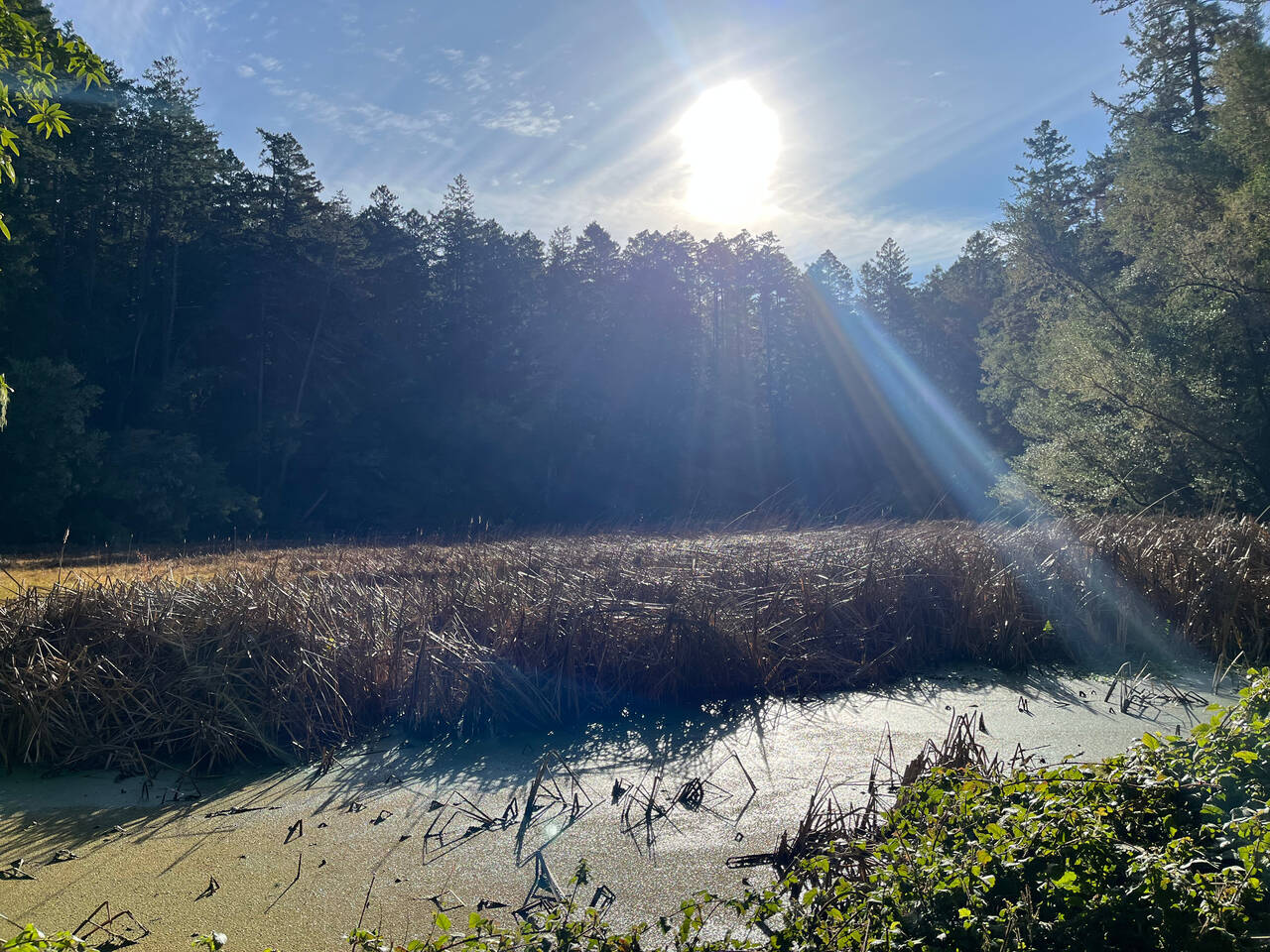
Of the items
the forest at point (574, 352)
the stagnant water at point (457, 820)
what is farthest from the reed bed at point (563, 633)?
the forest at point (574, 352)

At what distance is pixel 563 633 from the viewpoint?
23.0ft

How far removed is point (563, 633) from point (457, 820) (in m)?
2.49

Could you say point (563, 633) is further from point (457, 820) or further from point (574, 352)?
point (574, 352)

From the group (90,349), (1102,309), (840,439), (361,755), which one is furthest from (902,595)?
(840,439)

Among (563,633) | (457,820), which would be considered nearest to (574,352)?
(563,633)

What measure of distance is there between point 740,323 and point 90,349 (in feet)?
92.7

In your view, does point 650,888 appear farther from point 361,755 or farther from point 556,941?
point 361,755

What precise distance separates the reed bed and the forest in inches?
239

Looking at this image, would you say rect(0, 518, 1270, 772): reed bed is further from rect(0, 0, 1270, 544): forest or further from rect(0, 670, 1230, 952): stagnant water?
rect(0, 0, 1270, 544): forest

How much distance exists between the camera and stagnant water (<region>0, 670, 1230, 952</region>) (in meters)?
3.71

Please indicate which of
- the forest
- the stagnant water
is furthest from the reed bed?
the forest

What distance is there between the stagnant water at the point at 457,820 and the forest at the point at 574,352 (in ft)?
31.1

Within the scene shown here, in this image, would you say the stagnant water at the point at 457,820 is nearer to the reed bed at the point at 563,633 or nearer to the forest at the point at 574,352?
the reed bed at the point at 563,633

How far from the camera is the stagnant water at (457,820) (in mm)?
3715
